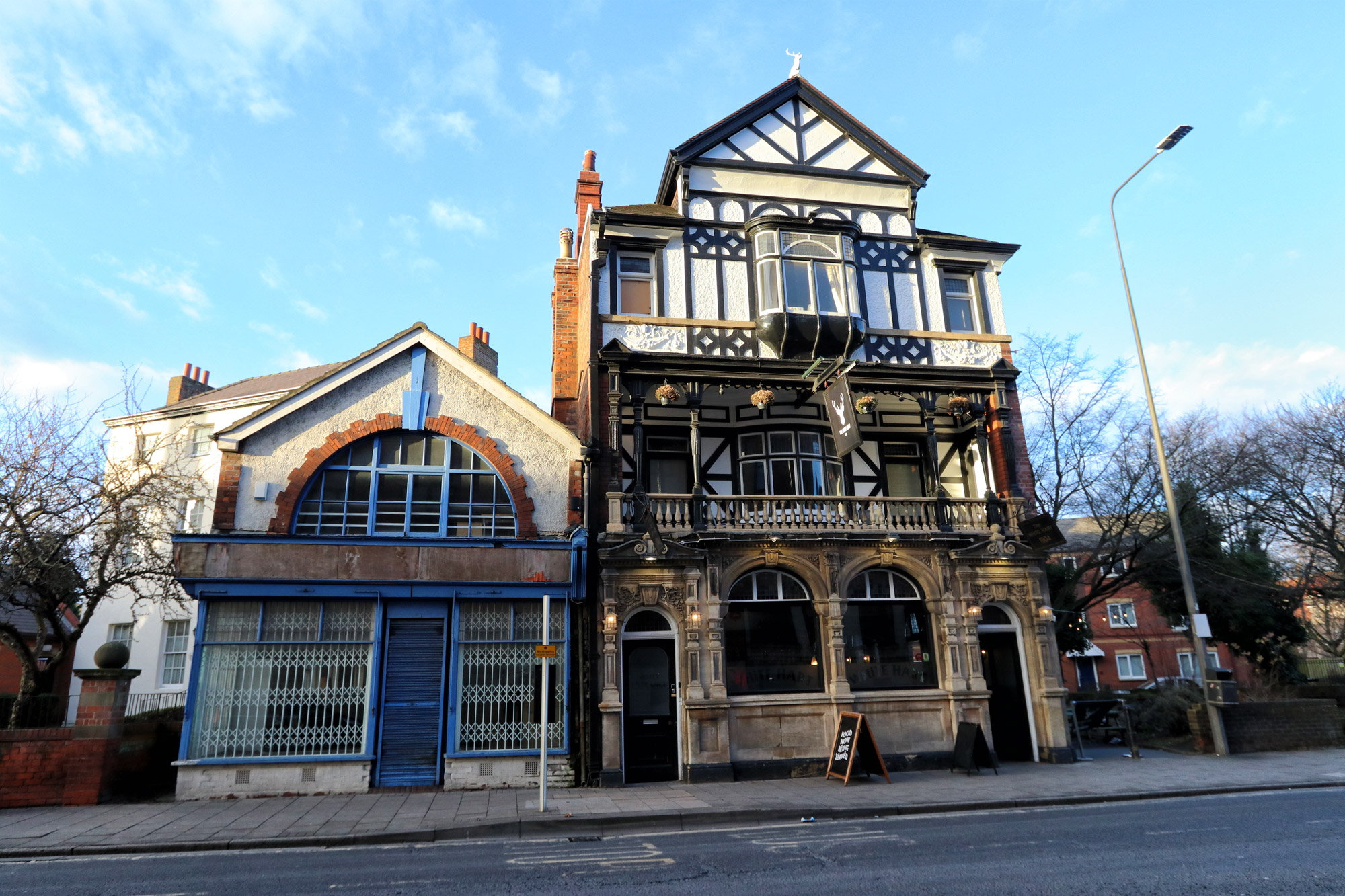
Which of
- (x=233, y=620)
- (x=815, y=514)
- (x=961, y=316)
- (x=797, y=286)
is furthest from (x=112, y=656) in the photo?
(x=961, y=316)

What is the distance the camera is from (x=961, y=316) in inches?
755

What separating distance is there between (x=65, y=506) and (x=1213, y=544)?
1315 inches

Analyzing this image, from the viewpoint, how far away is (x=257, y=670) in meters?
13.8

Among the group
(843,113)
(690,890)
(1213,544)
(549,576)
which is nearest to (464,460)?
(549,576)

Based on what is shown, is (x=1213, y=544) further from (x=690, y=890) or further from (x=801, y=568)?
(x=690, y=890)

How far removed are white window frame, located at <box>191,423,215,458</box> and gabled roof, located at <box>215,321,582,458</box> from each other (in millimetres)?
13762

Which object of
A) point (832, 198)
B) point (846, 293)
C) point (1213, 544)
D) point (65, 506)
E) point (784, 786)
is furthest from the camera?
point (1213, 544)

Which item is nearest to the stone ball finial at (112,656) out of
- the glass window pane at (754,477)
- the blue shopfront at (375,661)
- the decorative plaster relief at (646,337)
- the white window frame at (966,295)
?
the blue shopfront at (375,661)

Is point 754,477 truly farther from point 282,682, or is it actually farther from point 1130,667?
point 1130,667

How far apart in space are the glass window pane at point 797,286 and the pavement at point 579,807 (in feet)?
33.2

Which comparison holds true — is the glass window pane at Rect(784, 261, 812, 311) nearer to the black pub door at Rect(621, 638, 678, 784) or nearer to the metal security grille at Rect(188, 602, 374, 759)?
the black pub door at Rect(621, 638, 678, 784)

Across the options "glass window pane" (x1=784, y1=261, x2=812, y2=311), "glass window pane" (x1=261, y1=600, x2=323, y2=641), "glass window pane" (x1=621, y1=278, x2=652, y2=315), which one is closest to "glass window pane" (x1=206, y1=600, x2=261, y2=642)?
"glass window pane" (x1=261, y1=600, x2=323, y2=641)

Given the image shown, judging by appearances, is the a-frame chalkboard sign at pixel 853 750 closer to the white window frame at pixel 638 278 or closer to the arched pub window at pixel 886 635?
the arched pub window at pixel 886 635

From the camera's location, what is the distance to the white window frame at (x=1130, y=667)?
45.2 meters
